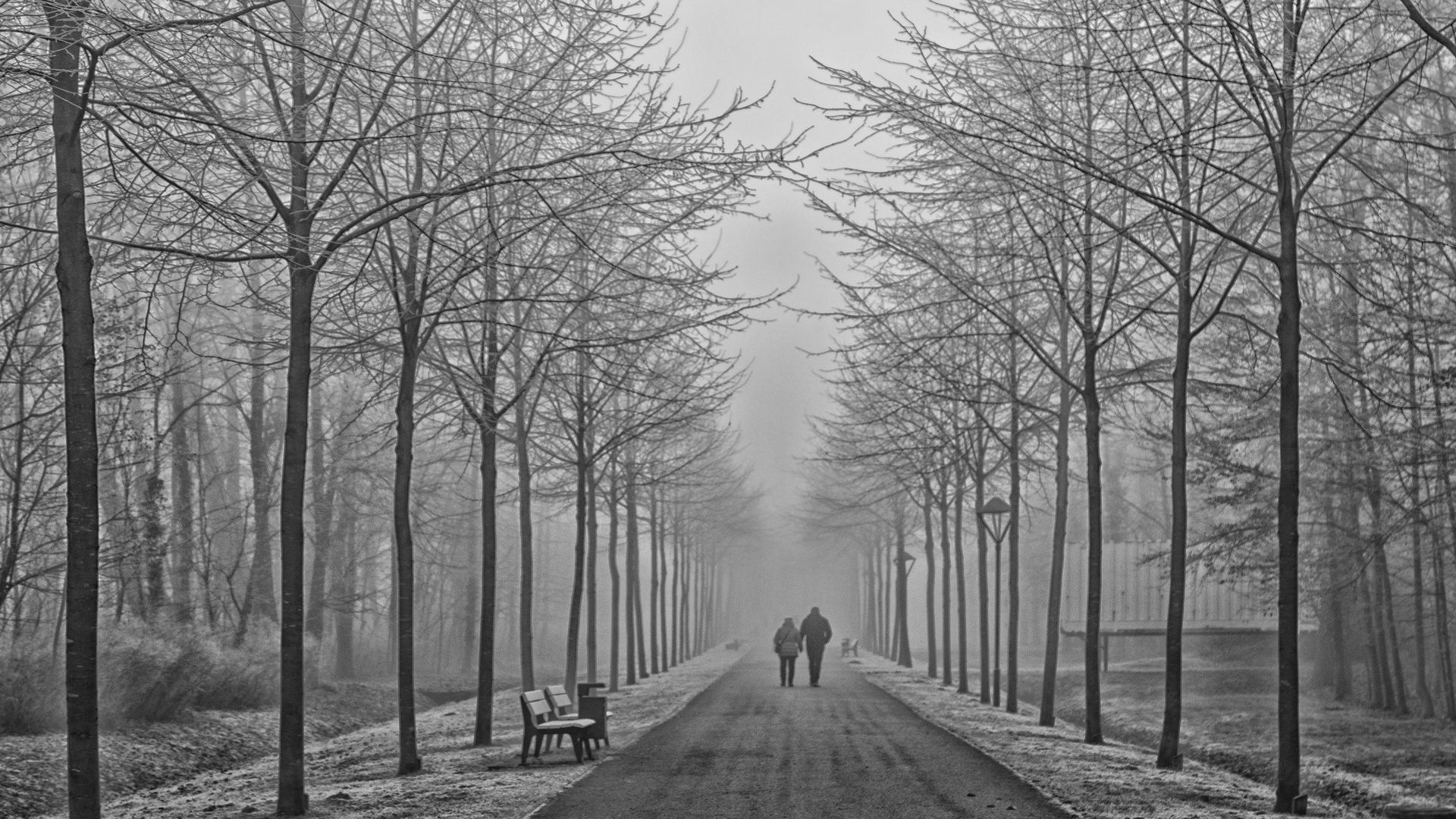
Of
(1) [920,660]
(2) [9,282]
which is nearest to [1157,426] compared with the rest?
(2) [9,282]

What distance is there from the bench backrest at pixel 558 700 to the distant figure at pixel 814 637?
13.8 meters

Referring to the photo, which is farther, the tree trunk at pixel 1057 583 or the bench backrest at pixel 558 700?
the tree trunk at pixel 1057 583

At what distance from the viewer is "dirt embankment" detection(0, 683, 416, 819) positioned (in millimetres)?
13180

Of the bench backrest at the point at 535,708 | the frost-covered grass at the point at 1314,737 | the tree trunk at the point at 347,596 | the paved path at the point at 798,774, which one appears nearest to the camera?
the paved path at the point at 798,774

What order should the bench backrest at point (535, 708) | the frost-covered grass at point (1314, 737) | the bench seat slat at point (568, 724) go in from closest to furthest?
→ the bench seat slat at point (568, 724) → the bench backrest at point (535, 708) → the frost-covered grass at point (1314, 737)

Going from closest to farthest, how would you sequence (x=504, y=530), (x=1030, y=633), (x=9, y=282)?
1. (x=9, y=282)
2. (x=504, y=530)
3. (x=1030, y=633)

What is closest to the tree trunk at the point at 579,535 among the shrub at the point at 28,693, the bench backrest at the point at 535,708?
the bench backrest at the point at 535,708

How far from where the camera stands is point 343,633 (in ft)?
139

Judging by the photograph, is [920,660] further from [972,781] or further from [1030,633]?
[972,781]

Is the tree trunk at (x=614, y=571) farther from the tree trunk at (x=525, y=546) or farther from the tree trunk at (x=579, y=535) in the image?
the tree trunk at (x=525, y=546)

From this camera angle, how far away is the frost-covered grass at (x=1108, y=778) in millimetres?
11367

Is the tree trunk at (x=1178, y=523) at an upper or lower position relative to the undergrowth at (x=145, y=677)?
upper

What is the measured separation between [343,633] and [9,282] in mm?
27002

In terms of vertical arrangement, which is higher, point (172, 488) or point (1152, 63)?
point (1152, 63)
